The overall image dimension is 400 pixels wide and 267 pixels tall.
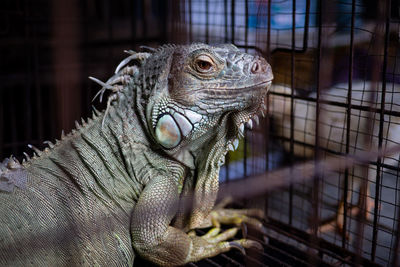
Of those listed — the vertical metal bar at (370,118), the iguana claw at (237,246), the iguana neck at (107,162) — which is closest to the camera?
the vertical metal bar at (370,118)

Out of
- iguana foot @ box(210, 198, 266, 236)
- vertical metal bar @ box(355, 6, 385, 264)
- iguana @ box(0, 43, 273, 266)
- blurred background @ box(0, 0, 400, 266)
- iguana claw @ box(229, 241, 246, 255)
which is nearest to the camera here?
vertical metal bar @ box(355, 6, 385, 264)

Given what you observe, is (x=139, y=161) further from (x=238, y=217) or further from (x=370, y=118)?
(x=370, y=118)

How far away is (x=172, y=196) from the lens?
6.51 ft

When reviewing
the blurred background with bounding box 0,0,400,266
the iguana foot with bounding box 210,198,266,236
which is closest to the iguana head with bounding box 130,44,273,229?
the blurred background with bounding box 0,0,400,266

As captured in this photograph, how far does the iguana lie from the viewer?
1869 millimetres

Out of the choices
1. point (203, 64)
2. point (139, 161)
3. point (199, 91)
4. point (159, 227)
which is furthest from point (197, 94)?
point (159, 227)

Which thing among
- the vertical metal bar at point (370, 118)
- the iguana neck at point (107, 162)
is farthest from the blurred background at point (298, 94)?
the iguana neck at point (107, 162)

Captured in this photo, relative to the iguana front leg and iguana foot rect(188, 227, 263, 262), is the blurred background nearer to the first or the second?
iguana foot rect(188, 227, 263, 262)

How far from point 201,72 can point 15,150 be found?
2.36 metres

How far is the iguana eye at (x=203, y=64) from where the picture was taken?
1889 mm

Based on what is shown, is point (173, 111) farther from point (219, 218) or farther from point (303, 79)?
point (303, 79)

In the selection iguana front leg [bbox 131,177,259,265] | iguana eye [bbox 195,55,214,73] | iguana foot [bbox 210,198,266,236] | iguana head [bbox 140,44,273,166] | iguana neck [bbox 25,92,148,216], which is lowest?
iguana foot [bbox 210,198,266,236]

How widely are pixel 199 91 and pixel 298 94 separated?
1.10 m

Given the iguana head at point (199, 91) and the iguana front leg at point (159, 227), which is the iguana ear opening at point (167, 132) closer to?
the iguana head at point (199, 91)
